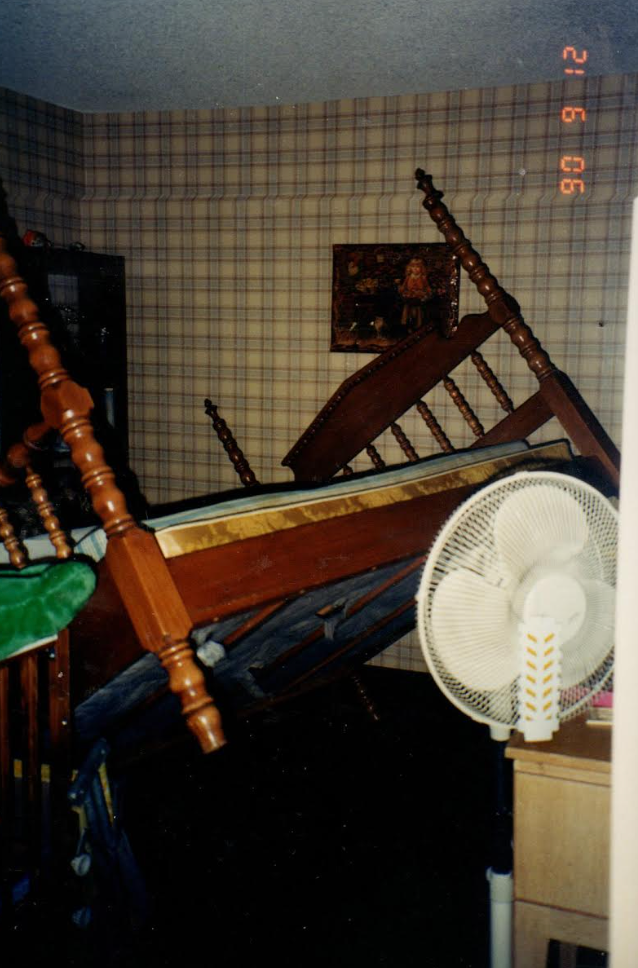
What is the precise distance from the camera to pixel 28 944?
197 centimetres

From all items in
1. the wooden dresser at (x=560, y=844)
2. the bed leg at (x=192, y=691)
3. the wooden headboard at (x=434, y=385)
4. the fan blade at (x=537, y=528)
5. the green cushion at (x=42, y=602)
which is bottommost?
the wooden dresser at (x=560, y=844)

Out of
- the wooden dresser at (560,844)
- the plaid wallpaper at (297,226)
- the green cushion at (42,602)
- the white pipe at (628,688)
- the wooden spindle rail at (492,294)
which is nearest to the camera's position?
the white pipe at (628,688)

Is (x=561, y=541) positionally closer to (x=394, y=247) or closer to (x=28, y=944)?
(x=28, y=944)

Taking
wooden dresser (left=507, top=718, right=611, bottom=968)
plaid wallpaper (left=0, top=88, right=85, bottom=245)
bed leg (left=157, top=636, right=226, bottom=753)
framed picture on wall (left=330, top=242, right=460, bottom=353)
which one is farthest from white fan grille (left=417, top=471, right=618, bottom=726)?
plaid wallpaper (left=0, top=88, right=85, bottom=245)

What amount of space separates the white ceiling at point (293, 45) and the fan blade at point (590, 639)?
207cm

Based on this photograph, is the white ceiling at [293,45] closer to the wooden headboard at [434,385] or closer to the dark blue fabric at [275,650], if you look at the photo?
the wooden headboard at [434,385]

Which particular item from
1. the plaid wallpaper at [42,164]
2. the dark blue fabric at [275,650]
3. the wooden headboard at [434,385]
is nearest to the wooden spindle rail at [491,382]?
the wooden headboard at [434,385]

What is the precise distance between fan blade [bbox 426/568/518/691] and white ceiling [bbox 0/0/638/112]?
2103 millimetres

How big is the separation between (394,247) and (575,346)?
0.96 metres

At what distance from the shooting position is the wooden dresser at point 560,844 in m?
1.44

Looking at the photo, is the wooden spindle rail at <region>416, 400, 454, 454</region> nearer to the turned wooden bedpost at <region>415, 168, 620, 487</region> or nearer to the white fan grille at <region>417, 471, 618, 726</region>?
the turned wooden bedpost at <region>415, 168, 620, 487</region>

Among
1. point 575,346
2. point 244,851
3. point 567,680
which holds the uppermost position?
point 575,346

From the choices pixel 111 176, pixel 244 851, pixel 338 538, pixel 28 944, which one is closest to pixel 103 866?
pixel 28 944

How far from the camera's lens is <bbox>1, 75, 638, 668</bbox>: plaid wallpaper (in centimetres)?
345
